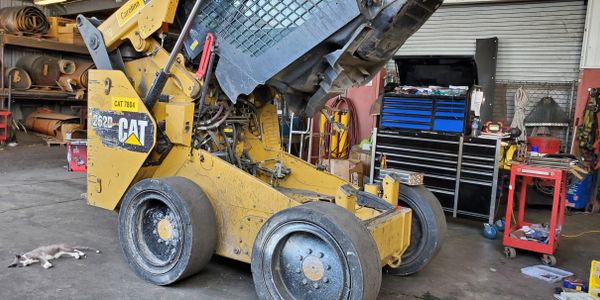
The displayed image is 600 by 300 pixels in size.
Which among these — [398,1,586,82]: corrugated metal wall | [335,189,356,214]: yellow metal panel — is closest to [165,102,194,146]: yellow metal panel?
[335,189,356,214]: yellow metal panel

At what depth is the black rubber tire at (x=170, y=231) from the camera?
8.92ft

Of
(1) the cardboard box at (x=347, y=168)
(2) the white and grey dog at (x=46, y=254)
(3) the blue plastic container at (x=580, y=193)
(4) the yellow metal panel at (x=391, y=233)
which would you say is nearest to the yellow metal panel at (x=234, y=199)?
(4) the yellow metal panel at (x=391, y=233)

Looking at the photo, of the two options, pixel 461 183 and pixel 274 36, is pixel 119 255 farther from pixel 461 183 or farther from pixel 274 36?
pixel 461 183

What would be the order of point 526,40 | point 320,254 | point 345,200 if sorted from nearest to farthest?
point 320,254 → point 345,200 → point 526,40

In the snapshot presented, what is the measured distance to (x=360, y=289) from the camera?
2.17 meters

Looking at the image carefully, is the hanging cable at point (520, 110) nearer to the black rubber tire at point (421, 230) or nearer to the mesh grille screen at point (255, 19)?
the black rubber tire at point (421, 230)

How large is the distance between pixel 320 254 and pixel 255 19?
141 cm

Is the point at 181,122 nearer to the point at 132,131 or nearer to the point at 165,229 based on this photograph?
the point at 132,131

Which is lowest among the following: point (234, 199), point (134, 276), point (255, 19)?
point (134, 276)

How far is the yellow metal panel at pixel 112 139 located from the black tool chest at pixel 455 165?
2.33 meters

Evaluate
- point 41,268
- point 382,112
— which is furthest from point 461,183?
point 41,268

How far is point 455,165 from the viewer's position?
4.77 m

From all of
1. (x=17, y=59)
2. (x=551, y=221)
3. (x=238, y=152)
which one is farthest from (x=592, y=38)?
(x=17, y=59)

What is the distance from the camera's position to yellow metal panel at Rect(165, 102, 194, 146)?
299cm
